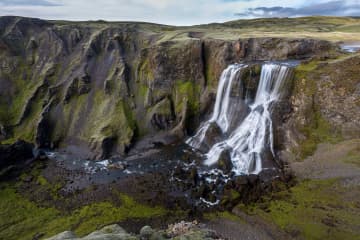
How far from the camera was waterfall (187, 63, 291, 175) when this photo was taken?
4488 centimetres

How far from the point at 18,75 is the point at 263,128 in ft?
208

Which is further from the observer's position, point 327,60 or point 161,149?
point 161,149

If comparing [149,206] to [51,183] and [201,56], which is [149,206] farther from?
[201,56]

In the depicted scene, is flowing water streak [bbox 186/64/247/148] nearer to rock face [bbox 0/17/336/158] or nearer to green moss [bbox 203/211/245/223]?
rock face [bbox 0/17/336/158]

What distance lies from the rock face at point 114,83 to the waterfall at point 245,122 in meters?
4.26

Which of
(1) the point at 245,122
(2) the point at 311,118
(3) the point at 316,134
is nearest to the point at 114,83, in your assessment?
(1) the point at 245,122

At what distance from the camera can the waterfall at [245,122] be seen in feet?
147

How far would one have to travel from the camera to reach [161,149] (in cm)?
5469

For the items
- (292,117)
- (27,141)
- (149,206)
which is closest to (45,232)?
(149,206)

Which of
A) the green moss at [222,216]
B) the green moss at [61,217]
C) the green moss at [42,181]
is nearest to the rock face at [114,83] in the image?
the green moss at [42,181]

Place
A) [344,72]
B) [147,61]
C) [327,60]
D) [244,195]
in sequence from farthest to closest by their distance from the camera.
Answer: [147,61]
[327,60]
[344,72]
[244,195]

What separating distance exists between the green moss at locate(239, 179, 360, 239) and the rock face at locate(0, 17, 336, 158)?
25919 mm

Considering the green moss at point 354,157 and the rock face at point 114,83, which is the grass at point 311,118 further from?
the rock face at point 114,83

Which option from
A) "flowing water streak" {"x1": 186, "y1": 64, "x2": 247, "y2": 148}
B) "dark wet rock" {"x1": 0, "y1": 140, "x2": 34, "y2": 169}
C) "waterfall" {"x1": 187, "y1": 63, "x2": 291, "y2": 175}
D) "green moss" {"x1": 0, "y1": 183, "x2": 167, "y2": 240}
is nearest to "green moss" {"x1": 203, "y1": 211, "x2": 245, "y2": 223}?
"green moss" {"x1": 0, "y1": 183, "x2": 167, "y2": 240}
